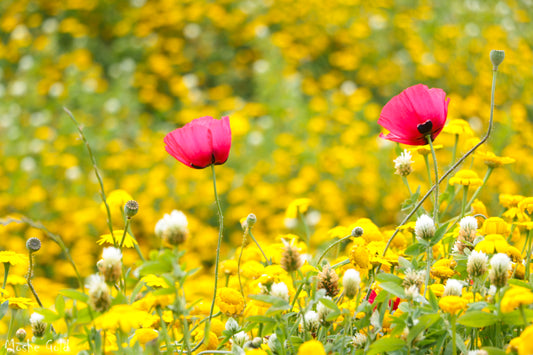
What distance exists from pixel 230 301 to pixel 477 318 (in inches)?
15.8

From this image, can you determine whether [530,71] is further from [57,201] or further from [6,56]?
[6,56]

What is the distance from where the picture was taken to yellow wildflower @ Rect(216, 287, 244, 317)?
98 cm

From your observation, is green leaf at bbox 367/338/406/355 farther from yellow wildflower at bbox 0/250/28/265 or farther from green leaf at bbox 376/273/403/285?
yellow wildflower at bbox 0/250/28/265

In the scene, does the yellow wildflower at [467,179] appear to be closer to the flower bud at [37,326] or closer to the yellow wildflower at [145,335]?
the yellow wildflower at [145,335]

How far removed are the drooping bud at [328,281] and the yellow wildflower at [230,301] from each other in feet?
0.54

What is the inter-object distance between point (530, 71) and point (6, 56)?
386cm

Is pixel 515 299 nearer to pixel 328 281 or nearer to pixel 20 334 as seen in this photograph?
pixel 328 281

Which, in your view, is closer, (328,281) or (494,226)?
(328,281)

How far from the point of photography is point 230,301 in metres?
0.98

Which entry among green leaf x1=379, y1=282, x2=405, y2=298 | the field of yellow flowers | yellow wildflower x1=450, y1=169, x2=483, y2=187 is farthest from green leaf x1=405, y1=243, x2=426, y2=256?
yellow wildflower x1=450, y1=169, x2=483, y2=187

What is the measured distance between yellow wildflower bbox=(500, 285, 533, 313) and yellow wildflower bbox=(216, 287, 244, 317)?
43 centimetres

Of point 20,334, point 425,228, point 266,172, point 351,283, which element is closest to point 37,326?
point 20,334

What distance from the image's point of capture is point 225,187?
3207mm

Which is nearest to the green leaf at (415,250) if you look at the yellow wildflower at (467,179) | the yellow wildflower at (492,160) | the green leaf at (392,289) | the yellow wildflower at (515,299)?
the green leaf at (392,289)
